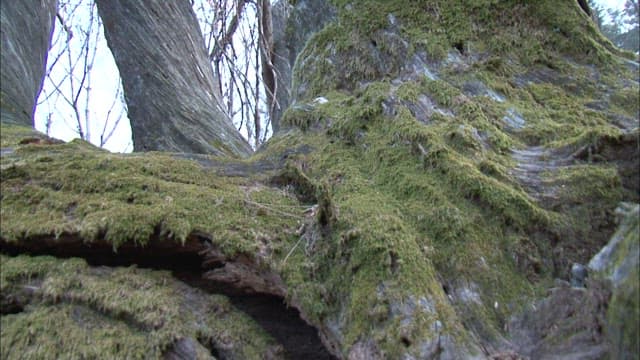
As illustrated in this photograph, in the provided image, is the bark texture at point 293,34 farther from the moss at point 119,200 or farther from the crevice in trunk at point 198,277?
the crevice in trunk at point 198,277

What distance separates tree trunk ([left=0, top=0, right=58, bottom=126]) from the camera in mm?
3097

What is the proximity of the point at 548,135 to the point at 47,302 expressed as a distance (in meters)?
2.27

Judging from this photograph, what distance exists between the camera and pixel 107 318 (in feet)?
5.85

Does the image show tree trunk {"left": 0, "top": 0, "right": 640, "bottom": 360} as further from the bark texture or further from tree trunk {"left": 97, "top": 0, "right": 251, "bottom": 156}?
tree trunk {"left": 97, "top": 0, "right": 251, "bottom": 156}

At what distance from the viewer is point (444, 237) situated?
6.75ft

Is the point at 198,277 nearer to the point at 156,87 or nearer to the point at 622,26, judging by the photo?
the point at 156,87

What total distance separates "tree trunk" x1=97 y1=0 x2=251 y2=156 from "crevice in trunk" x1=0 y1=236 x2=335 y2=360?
2193 mm

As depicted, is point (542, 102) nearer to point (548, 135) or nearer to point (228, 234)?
point (548, 135)

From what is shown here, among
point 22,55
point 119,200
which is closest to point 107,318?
point 119,200

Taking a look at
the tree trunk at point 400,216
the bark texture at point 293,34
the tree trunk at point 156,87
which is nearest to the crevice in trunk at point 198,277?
the tree trunk at point 400,216

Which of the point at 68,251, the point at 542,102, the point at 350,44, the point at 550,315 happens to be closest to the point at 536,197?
the point at 550,315

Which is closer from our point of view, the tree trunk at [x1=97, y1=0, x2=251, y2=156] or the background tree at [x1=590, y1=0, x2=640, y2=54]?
the tree trunk at [x1=97, y1=0, x2=251, y2=156]

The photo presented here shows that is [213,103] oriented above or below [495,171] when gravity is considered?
above

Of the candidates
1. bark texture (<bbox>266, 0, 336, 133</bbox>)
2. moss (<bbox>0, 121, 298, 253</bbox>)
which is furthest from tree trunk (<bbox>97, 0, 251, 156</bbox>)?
moss (<bbox>0, 121, 298, 253</bbox>)
